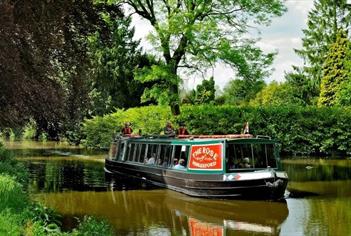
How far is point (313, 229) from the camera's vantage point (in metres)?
12.3

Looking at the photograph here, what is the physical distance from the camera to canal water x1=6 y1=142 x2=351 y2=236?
12695 millimetres

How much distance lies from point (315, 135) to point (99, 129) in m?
16.2

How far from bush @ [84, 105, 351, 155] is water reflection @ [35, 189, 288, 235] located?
1411 centimetres

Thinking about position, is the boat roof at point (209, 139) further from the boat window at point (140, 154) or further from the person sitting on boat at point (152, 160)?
the person sitting on boat at point (152, 160)

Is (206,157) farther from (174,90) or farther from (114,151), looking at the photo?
(174,90)

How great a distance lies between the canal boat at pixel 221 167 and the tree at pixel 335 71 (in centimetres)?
2343

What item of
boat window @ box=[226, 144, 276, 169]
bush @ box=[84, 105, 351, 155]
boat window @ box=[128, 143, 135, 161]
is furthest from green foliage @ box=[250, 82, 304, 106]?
boat window @ box=[226, 144, 276, 169]

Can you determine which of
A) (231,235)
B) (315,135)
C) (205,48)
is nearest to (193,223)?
(231,235)

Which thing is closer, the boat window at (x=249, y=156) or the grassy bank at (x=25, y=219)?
the grassy bank at (x=25, y=219)

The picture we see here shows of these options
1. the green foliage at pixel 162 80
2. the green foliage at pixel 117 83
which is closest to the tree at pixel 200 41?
the green foliage at pixel 162 80

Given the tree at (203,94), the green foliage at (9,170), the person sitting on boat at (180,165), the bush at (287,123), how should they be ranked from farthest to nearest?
the tree at (203,94) → the bush at (287,123) → the person sitting on boat at (180,165) → the green foliage at (9,170)

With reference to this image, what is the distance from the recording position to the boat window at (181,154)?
18828 millimetres

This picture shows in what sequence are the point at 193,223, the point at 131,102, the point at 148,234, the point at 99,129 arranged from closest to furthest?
the point at 148,234, the point at 193,223, the point at 99,129, the point at 131,102

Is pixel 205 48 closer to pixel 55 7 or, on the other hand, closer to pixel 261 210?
pixel 261 210
